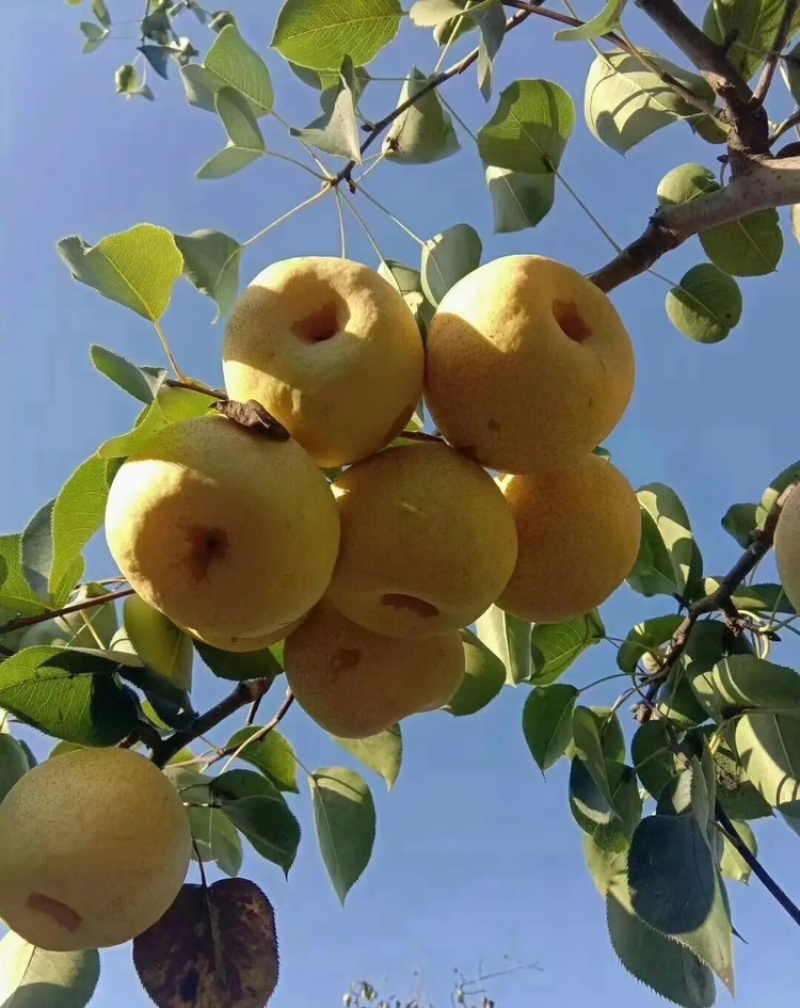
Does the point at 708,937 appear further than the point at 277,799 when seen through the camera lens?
No

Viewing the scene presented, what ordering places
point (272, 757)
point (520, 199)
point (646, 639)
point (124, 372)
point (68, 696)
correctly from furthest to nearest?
point (646, 639)
point (272, 757)
point (520, 199)
point (68, 696)
point (124, 372)

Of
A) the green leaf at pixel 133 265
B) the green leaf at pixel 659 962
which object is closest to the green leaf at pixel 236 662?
the green leaf at pixel 133 265

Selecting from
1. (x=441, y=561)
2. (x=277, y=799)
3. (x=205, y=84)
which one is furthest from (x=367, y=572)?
(x=205, y=84)

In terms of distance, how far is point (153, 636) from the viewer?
1294 mm

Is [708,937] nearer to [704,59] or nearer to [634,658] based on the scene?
[634,658]

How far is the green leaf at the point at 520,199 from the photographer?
1.49 meters

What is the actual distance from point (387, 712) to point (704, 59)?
1.00 metres

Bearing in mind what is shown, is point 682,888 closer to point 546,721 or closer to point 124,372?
point 546,721

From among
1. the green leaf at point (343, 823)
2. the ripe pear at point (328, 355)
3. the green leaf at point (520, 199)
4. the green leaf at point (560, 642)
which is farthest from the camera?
the green leaf at point (560, 642)

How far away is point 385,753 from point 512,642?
1.13ft

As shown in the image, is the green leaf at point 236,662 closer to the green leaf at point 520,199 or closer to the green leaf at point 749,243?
the green leaf at point 520,199

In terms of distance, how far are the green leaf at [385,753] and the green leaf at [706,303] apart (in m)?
0.98

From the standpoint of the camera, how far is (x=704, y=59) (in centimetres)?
122

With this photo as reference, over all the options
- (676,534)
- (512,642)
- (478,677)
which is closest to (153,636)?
(478,677)
